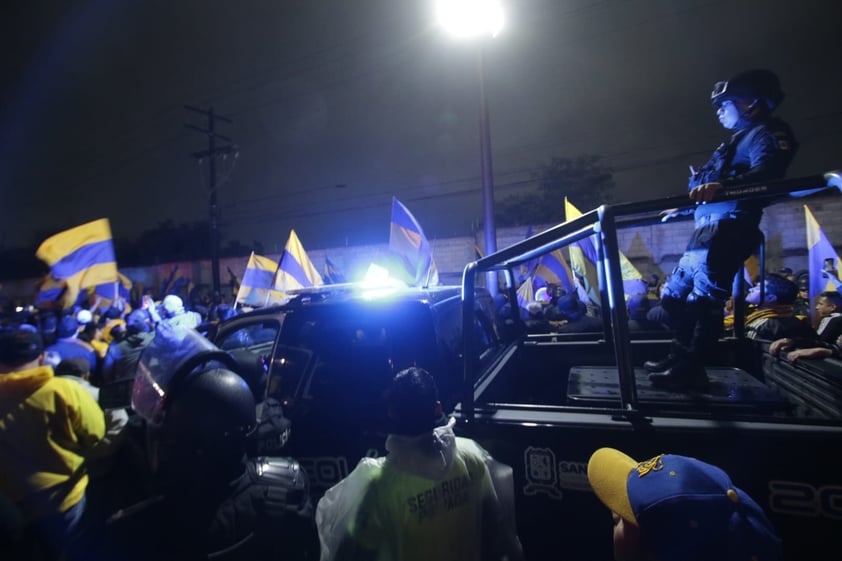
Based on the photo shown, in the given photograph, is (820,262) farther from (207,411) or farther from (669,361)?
(207,411)

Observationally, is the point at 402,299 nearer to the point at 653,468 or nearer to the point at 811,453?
the point at 653,468

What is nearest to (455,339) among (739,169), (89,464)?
(739,169)

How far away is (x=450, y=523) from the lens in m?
1.79

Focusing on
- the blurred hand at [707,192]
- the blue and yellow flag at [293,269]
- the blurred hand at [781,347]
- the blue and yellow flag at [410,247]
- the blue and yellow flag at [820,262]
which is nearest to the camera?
the blurred hand at [707,192]

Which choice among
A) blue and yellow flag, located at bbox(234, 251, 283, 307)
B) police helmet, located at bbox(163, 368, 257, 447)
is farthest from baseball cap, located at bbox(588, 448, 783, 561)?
blue and yellow flag, located at bbox(234, 251, 283, 307)

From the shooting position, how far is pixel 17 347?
268 centimetres

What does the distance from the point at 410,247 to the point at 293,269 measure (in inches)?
160

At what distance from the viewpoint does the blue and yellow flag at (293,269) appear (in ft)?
31.4

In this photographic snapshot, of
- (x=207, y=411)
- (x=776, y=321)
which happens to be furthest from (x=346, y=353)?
(x=776, y=321)

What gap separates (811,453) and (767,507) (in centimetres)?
27

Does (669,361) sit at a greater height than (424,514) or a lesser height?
greater

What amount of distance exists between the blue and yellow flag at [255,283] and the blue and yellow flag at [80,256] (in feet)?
11.9

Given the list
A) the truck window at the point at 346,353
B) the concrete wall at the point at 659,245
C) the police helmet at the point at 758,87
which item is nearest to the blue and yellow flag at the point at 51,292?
the truck window at the point at 346,353

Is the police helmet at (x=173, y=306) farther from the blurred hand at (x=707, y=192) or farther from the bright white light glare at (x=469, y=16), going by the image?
the blurred hand at (x=707, y=192)
